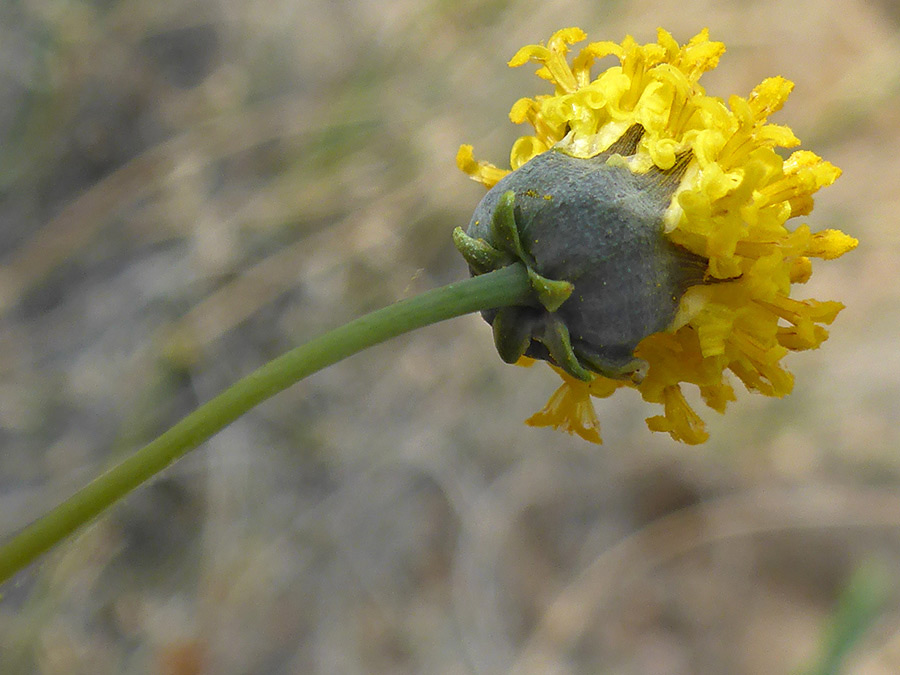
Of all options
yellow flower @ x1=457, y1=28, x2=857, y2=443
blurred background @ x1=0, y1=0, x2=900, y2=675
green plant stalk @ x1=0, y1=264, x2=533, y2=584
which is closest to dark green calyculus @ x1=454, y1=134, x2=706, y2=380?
yellow flower @ x1=457, y1=28, x2=857, y2=443

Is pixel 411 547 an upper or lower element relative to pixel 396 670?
upper

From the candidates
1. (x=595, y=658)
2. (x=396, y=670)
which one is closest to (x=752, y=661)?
(x=595, y=658)

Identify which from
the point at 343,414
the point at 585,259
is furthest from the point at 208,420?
the point at 343,414

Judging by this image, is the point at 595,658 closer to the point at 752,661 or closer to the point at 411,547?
the point at 752,661

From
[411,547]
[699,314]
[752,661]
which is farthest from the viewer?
[752,661]

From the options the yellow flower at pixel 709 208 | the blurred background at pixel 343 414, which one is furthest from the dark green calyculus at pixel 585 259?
the blurred background at pixel 343 414

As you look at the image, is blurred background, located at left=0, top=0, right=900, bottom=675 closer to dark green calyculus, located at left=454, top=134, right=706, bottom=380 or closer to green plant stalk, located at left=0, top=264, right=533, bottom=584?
green plant stalk, located at left=0, top=264, right=533, bottom=584
